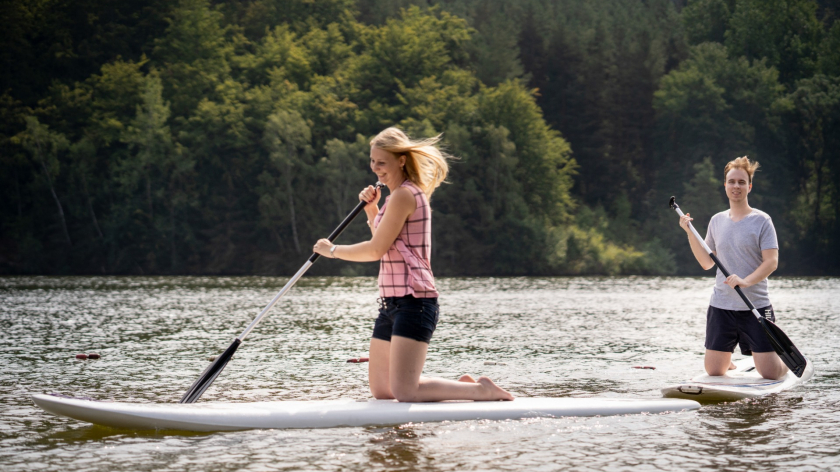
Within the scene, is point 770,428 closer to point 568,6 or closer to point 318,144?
point 318,144

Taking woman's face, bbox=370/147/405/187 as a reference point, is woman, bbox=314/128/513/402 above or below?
below

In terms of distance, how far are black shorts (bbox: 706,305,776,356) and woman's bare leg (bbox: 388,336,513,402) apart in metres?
2.22

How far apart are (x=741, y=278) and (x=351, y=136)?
52.9 metres

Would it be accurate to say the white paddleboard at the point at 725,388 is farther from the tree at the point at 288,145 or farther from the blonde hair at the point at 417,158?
the tree at the point at 288,145

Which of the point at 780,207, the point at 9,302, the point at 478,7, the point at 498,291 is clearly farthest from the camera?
the point at 478,7

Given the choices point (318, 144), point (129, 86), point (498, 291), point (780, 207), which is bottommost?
point (498, 291)

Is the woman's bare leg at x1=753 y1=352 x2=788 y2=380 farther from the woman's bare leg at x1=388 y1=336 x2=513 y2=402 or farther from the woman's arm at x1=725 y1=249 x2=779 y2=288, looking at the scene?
the woman's bare leg at x1=388 y1=336 x2=513 y2=402

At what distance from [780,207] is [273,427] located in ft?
199

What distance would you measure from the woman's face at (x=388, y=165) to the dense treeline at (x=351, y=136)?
44941mm

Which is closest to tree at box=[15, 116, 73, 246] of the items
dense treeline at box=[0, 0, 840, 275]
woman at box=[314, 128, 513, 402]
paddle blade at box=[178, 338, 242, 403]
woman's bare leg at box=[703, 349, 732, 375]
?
dense treeline at box=[0, 0, 840, 275]

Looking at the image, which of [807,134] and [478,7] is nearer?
[807,134]

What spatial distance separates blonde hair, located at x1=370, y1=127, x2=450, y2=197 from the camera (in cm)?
709

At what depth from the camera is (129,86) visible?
196 ft

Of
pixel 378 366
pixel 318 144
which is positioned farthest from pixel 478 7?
pixel 378 366
